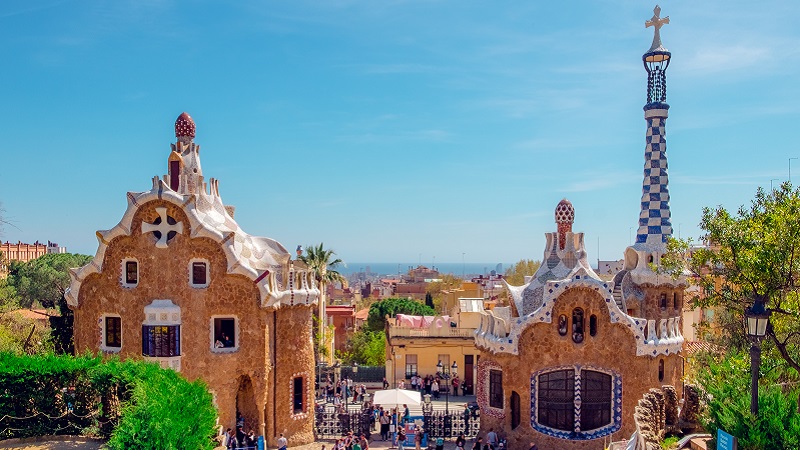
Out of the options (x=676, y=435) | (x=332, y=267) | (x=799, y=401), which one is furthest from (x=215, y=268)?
(x=332, y=267)

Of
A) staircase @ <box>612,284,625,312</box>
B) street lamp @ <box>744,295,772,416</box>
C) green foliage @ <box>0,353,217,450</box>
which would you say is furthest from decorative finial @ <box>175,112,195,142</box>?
street lamp @ <box>744,295,772,416</box>

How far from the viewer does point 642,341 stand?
73.7 ft

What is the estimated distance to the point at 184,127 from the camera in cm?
2461

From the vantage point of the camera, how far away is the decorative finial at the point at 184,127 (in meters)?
24.6

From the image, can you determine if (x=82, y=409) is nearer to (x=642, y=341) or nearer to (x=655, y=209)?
(x=642, y=341)

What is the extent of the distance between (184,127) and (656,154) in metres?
16.8

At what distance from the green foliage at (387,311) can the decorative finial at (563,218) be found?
112 ft

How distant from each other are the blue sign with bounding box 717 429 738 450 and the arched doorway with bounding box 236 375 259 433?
15.1 metres

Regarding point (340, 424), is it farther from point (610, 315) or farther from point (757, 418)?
point (757, 418)

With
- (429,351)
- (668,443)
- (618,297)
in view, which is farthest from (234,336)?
(429,351)

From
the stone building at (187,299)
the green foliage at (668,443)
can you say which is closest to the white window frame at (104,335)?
the stone building at (187,299)

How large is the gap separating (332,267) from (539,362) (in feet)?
73.6

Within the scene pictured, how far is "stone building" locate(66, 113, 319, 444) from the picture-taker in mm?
Result: 22219

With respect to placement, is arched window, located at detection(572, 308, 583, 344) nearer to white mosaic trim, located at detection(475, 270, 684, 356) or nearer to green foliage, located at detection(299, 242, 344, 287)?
white mosaic trim, located at detection(475, 270, 684, 356)
